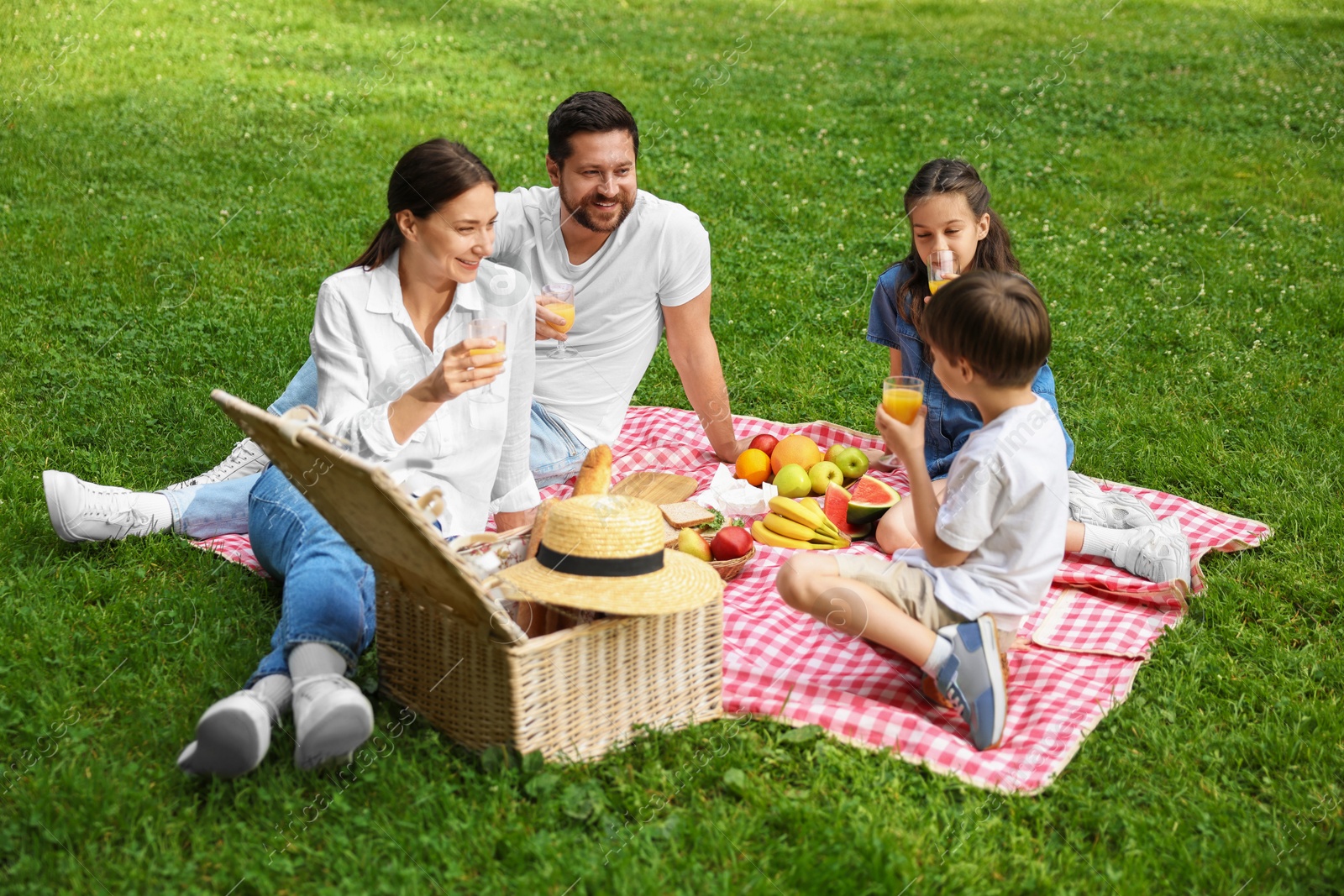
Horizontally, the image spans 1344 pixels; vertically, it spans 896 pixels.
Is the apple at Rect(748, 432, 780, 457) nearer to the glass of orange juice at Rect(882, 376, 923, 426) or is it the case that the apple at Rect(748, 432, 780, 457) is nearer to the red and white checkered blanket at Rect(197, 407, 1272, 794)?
the red and white checkered blanket at Rect(197, 407, 1272, 794)

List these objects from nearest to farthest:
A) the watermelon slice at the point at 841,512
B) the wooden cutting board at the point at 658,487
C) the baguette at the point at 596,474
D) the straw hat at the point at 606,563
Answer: the straw hat at the point at 606,563, the baguette at the point at 596,474, the watermelon slice at the point at 841,512, the wooden cutting board at the point at 658,487

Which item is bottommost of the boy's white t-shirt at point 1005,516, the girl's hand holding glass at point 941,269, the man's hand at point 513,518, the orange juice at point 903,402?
the man's hand at point 513,518

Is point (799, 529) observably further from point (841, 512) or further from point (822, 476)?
point (822, 476)

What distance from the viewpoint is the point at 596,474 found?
4.47m

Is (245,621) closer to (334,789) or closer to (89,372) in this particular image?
(334,789)

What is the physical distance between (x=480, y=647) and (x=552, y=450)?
1.94m

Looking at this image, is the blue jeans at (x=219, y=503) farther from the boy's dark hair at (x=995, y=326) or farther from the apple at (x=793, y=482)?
the boy's dark hair at (x=995, y=326)

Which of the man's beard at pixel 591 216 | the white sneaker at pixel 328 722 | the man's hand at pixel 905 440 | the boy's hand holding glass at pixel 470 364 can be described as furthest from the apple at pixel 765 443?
the white sneaker at pixel 328 722

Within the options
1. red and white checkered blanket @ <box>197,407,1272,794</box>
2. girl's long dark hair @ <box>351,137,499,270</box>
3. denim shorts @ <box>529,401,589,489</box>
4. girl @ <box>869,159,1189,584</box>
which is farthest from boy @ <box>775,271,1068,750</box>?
denim shorts @ <box>529,401,589,489</box>

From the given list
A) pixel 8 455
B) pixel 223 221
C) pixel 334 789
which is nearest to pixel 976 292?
pixel 334 789

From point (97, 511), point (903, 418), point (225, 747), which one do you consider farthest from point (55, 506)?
point (903, 418)

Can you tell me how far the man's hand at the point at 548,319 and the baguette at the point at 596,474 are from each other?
482mm

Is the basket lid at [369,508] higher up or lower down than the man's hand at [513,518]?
higher up

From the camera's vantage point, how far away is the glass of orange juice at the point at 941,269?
4230 millimetres
